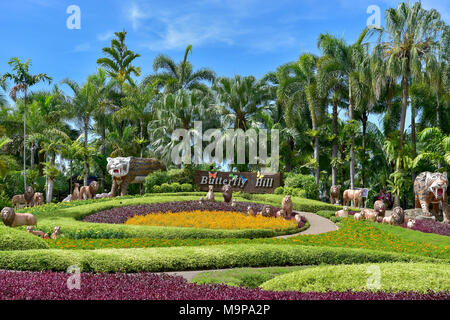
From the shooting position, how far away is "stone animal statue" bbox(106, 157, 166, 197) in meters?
24.9

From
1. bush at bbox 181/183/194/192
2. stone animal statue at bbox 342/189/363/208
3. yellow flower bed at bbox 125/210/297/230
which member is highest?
bush at bbox 181/183/194/192

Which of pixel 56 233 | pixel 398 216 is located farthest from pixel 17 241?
pixel 398 216

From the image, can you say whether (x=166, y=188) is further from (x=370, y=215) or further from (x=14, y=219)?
(x=370, y=215)

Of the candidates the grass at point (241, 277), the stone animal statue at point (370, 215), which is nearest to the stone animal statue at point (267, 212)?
the stone animal statue at point (370, 215)

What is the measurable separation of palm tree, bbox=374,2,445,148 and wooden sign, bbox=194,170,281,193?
902cm

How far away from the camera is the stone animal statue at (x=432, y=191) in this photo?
18.5 meters

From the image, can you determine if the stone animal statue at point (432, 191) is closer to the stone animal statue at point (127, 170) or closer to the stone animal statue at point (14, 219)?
the stone animal statue at point (127, 170)

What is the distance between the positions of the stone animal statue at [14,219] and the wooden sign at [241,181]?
14.9m

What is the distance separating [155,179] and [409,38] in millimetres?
19293

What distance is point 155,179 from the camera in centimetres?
2623

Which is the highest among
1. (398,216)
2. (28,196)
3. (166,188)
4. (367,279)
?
(166,188)

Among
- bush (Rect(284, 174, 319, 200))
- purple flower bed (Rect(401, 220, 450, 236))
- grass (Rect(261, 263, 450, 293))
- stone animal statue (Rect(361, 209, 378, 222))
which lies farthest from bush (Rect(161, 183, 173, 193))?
grass (Rect(261, 263, 450, 293))

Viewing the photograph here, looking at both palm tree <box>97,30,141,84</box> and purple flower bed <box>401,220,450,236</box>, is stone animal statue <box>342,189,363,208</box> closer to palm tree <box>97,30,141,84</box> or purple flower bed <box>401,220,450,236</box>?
purple flower bed <box>401,220,450,236</box>

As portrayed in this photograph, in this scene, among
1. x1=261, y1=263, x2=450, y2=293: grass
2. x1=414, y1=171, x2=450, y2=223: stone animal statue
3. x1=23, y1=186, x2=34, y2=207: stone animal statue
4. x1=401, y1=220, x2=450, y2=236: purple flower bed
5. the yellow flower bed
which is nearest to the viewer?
x1=261, y1=263, x2=450, y2=293: grass
